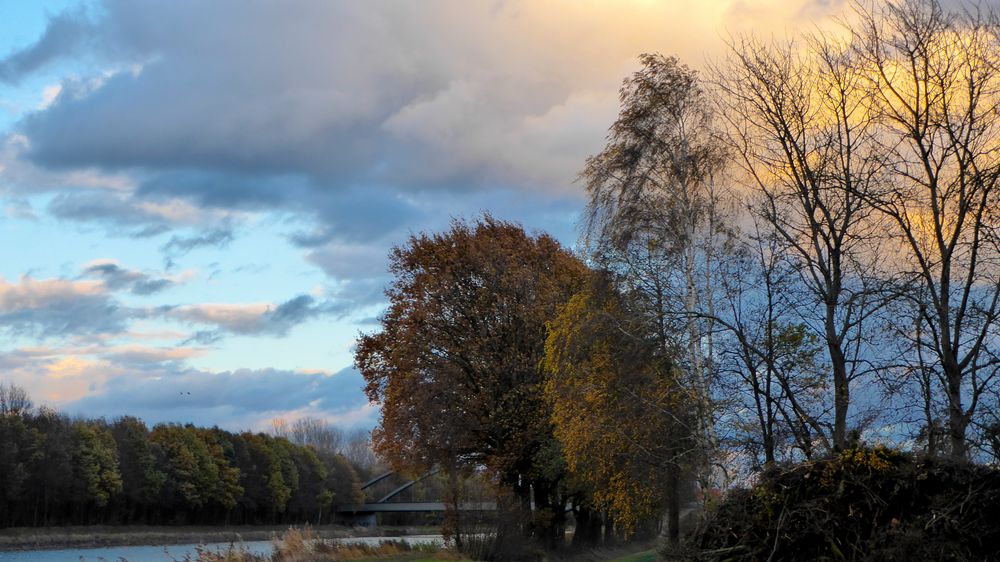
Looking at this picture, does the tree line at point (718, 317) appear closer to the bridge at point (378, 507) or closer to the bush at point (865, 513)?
the bush at point (865, 513)

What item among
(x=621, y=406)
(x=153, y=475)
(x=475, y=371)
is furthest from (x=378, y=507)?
(x=621, y=406)

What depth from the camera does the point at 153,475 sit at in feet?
262

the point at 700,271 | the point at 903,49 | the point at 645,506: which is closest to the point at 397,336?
the point at 645,506

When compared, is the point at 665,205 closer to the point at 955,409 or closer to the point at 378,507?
the point at 955,409

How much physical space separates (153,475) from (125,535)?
5785 millimetres

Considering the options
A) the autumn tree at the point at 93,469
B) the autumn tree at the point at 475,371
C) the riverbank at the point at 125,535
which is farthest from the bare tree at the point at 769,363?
the autumn tree at the point at 93,469

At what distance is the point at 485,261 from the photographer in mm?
42531

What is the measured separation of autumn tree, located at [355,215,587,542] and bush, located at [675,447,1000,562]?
30.2m

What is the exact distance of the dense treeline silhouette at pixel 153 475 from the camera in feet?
234

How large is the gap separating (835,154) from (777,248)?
2225 mm

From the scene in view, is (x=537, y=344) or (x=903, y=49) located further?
(x=537, y=344)

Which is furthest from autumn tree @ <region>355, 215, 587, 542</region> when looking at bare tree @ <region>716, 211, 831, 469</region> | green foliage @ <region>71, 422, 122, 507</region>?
green foliage @ <region>71, 422, 122, 507</region>

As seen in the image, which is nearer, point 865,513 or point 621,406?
point 865,513

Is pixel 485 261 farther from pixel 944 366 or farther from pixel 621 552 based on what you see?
pixel 944 366
